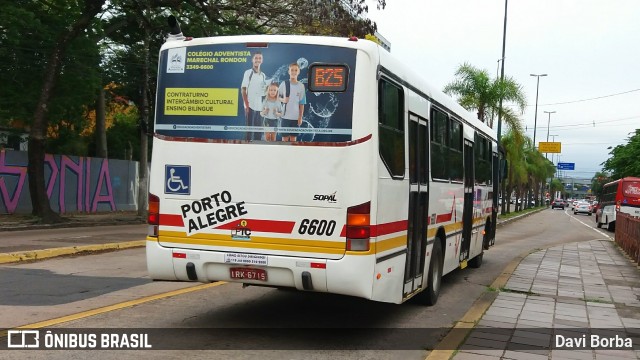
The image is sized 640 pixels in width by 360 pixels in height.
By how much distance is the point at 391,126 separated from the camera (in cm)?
668

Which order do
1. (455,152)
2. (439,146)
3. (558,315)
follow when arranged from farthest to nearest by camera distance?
1. (455,152)
2. (439,146)
3. (558,315)

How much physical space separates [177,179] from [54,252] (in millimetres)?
6977

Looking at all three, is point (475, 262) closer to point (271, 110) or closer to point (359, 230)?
point (359, 230)

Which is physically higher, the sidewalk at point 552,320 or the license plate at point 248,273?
the license plate at point 248,273

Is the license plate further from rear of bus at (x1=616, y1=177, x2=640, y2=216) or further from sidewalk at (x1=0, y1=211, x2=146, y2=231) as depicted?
rear of bus at (x1=616, y1=177, x2=640, y2=216)

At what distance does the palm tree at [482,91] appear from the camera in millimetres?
33719

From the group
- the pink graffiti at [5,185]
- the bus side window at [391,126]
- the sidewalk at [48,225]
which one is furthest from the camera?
the pink graffiti at [5,185]

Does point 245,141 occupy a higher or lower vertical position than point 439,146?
lower

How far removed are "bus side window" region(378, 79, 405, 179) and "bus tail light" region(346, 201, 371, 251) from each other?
66 centimetres

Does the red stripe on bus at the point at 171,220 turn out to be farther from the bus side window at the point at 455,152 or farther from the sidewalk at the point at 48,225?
the sidewalk at the point at 48,225

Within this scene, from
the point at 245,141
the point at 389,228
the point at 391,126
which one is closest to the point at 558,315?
the point at 389,228

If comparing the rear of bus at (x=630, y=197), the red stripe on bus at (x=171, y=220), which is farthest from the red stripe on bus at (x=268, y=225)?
the rear of bus at (x=630, y=197)

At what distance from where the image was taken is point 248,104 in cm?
636

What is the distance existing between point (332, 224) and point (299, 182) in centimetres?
53
